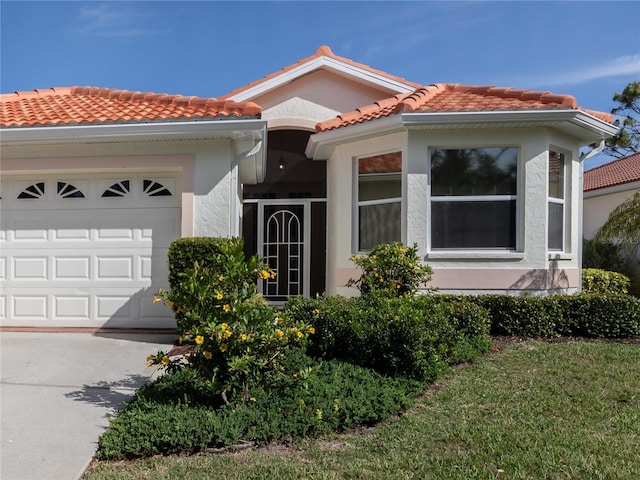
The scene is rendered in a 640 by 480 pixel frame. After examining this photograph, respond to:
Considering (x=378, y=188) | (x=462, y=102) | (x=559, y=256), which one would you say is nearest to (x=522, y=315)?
(x=559, y=256)

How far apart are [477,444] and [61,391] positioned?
4131mm

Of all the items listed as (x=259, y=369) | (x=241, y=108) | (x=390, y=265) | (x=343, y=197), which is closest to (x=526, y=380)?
(x=390, y=265)

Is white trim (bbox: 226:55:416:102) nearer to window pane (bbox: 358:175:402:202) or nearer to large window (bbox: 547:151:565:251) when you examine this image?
window pane (bbox: 358:175:402:202)

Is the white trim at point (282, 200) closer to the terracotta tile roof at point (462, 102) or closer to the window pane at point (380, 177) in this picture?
the window pane at point (380, 177)

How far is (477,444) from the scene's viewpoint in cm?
327

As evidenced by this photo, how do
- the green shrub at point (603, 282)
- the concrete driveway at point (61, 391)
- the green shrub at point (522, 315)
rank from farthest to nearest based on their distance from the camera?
the green shrub at point (603, 282), the green shrub at point (522, 315), the concrete driveway at point (61, 391)

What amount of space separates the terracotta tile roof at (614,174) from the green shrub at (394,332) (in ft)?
39.6

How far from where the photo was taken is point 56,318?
24.1ft

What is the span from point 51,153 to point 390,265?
611 cm

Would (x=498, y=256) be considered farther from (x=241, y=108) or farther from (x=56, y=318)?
(x=56, y=318)

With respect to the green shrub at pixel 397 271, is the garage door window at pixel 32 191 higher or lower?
higher

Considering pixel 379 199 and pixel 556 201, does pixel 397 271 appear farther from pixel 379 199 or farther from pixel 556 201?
pixel 556 201

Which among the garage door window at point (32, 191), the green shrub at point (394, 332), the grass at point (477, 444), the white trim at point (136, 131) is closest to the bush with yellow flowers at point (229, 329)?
the grass at point (477, 444)

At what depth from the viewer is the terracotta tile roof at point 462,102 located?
23.7 ft
